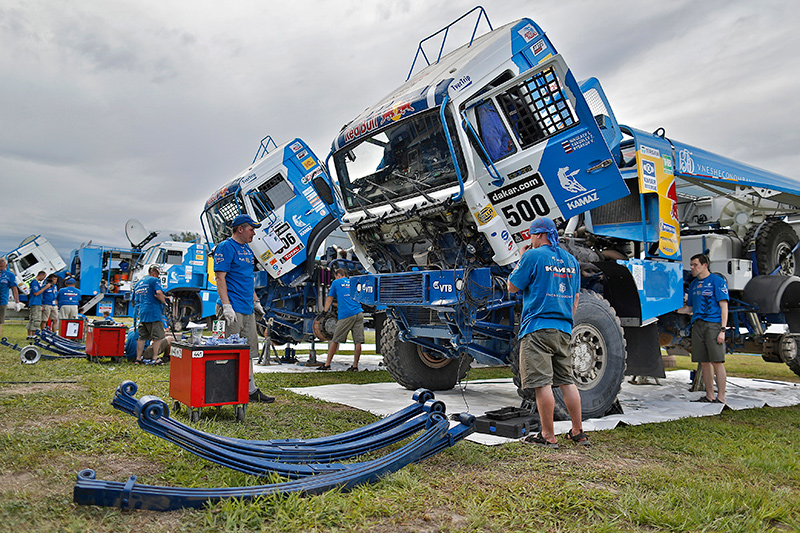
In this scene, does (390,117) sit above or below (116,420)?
above

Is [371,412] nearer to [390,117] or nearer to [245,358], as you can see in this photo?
[245,358]

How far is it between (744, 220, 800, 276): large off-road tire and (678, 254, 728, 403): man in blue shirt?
1.99m

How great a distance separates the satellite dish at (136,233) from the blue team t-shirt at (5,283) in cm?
1098

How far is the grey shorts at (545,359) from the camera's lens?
4.04m

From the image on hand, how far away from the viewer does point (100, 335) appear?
925cm

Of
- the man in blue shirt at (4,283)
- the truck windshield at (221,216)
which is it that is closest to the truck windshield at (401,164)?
the truck windshield at (221,216)

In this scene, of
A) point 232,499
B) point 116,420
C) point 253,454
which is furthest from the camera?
point 116,420

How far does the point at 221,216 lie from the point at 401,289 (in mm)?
5693

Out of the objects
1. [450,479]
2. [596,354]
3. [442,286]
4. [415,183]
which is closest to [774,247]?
[596,354]

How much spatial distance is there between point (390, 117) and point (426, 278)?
163 centimetres

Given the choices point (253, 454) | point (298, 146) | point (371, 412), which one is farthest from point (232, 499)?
point (298, 146)

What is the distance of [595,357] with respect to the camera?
17.4 ft

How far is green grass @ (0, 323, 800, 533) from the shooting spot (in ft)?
8.34

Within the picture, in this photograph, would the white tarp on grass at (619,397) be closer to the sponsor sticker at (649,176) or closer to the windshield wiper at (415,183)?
the windshield wiper at (415,183)
